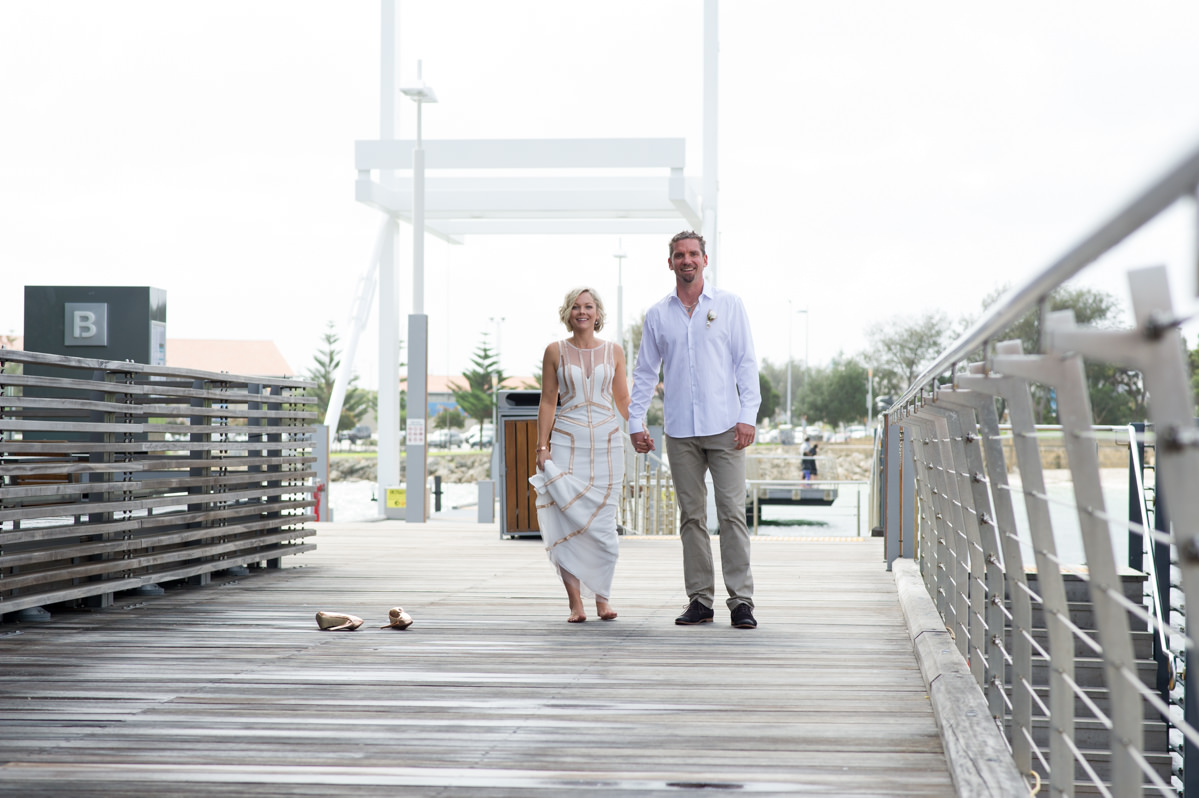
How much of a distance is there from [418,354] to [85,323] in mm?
9678

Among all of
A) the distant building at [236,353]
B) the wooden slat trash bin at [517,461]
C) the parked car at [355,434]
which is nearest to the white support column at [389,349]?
the wooden slat trash bin at [517,461]

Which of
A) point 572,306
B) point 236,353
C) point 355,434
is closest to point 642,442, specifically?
point 572,306

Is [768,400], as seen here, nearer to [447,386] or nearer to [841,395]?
[841,395]

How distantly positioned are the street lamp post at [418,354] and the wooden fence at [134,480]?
9.56 metres

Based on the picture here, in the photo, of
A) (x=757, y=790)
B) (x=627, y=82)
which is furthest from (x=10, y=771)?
(x=627, y=82)

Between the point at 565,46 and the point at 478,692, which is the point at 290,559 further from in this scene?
the point at 565,46

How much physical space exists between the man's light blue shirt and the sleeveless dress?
24 cm

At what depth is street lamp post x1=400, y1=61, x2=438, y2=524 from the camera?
18.3m

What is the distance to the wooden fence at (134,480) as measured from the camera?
5707 mm

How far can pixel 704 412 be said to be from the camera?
19.1 ft

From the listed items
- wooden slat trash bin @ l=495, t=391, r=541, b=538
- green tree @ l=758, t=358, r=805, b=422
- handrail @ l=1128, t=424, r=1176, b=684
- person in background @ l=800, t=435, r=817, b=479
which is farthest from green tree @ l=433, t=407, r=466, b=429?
handrail @ l=1128, t=424, r=1176, b=684

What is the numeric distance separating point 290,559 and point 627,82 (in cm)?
2301

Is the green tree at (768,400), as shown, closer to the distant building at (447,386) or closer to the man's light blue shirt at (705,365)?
the distant building at (447,386)

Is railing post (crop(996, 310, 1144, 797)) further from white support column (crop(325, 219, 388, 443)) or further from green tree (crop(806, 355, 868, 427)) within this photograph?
green tree (crop(806, 355, 868, 427))
